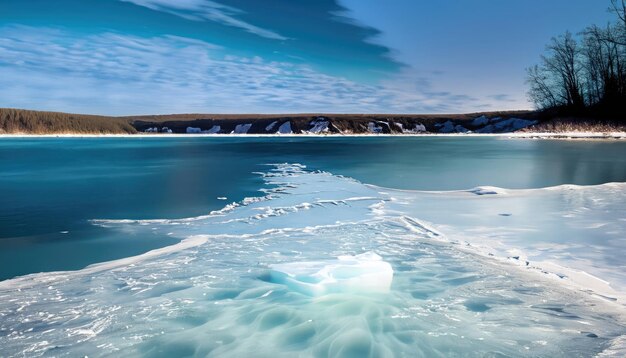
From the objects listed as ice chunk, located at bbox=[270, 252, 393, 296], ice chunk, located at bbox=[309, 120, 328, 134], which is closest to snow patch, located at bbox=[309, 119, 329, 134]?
ice chunk, located at bbox=[309, 120, 328, 134]

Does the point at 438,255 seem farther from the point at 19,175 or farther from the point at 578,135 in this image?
the point at 578,135

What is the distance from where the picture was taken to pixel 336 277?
369 centimetres

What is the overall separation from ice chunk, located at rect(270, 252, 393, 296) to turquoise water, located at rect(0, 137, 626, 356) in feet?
0.30

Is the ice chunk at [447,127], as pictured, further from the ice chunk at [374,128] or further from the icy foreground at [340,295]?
the icy foreground at [340,295]

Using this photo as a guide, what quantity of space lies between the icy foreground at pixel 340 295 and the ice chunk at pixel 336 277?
0.04ft

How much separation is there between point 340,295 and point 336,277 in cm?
21

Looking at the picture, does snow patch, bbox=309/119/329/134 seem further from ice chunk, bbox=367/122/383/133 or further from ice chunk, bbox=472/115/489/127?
ice chunk, bbox=472/115/489/127

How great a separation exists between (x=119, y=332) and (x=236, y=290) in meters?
1.02

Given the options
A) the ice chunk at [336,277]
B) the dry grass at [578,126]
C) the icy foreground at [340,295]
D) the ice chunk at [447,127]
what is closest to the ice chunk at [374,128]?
the ice chunk at [447,127]

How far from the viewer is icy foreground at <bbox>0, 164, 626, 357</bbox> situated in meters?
2.74

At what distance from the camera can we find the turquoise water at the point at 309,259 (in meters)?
2.78

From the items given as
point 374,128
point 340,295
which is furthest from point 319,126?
point 340,295

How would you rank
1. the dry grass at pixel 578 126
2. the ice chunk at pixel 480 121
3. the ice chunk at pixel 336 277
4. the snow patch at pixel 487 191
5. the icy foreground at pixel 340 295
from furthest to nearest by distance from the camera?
the ice chunk at pixel 480 121
the dry grass at pixel 578 126
the snow patch at pixel 487 191
the ice chunk at pixel 336 277
the icy foreground at pixel 340 295

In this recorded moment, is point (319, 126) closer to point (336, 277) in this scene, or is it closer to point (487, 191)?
point (487, 191)
